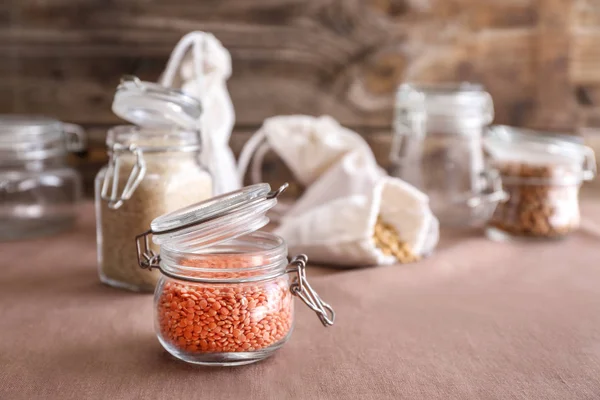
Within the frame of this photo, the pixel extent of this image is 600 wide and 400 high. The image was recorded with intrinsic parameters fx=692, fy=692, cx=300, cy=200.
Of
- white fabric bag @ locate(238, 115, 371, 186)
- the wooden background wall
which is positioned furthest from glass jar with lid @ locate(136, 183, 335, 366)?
the wooden background wall

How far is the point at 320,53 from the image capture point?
1417mm

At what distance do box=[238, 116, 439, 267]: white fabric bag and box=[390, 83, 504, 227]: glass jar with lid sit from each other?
0.40ft

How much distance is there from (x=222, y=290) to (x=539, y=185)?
65 centimetres

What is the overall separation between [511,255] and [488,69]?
56cm

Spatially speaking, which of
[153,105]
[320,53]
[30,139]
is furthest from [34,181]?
[320,53]

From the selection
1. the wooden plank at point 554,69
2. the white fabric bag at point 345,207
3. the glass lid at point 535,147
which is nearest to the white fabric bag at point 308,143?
the white fabric bag at point 345,207

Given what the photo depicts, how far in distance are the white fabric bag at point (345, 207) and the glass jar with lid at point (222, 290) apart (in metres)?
0.31

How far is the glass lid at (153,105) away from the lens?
0.81 metres

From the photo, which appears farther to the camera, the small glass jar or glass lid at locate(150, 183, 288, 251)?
the small glass jar

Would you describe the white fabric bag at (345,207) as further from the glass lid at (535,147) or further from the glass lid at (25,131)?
the glass lid at (25,131)

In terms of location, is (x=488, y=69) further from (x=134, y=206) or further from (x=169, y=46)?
(x=134, y=206)

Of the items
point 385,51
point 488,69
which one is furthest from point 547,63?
point 385,51

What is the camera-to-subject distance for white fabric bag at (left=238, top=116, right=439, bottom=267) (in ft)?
3.08

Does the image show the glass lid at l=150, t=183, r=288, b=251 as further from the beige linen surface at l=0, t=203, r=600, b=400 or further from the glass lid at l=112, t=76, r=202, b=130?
the glass lid at l=112, t=76, r=202, b=130
